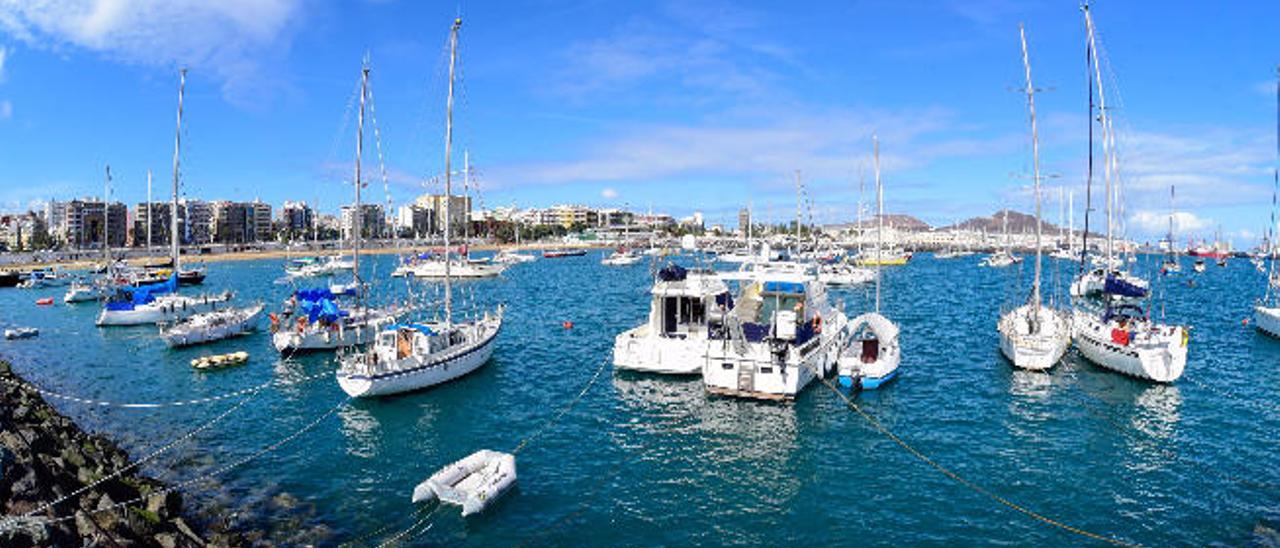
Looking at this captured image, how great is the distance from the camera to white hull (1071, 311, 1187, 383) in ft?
119

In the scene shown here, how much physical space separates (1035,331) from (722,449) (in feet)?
79.6

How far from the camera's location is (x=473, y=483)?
21938 millimetres

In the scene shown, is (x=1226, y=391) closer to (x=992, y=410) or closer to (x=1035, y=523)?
(x=992, y=410)

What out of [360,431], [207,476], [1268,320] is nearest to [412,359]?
[360,431]

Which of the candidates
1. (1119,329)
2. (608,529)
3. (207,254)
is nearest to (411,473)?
(608,529)

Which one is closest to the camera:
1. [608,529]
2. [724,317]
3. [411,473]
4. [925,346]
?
[608,529]

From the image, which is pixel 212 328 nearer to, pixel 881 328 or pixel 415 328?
pixel 415 328

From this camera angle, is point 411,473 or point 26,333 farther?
point 26,333

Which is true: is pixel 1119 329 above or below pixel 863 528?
above

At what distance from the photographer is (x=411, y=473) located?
24.9m

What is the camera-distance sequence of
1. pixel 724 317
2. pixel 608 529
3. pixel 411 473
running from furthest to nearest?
pixel 724 317
pixel 411 473
pixel 608 529

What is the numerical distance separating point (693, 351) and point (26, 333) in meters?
51.0

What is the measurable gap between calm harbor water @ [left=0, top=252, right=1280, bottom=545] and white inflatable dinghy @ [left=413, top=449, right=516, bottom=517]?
0.40m

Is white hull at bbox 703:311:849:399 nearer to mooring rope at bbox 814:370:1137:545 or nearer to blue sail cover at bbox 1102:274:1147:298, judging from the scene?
mooring rope at bbox 814:370:1137:545
